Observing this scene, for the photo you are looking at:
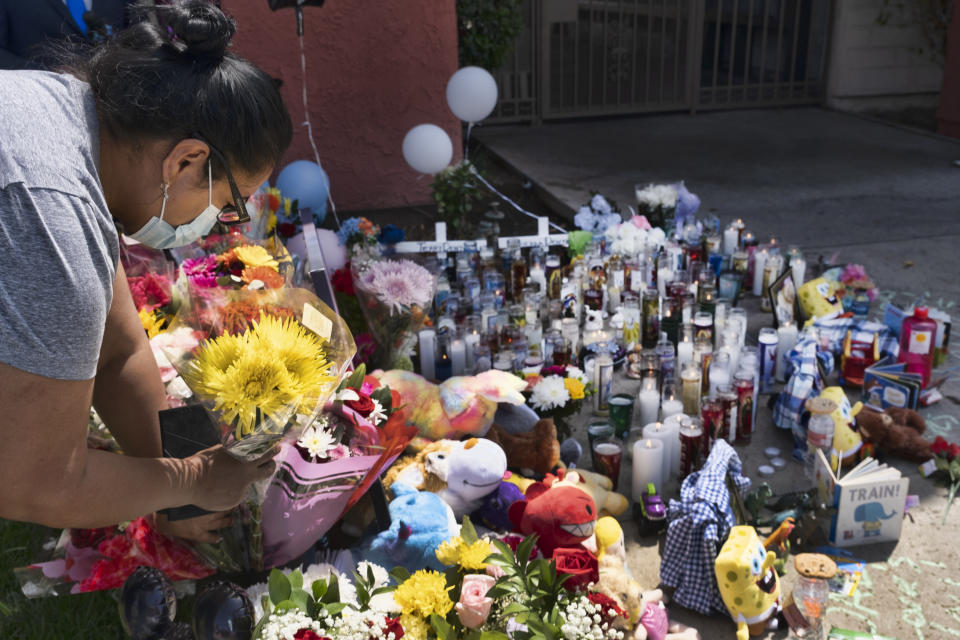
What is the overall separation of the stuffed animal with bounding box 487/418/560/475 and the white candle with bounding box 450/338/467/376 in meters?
0.67

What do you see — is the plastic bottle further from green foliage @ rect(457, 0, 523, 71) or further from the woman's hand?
green foliage @ rect(457, 0, 523, 71)

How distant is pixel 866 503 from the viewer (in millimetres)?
2508

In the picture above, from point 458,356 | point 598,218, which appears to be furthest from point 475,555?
point 598,218

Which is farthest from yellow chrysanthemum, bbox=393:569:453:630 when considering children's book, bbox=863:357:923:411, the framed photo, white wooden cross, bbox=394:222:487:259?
white wooden cross, bbox=394:222:487:259

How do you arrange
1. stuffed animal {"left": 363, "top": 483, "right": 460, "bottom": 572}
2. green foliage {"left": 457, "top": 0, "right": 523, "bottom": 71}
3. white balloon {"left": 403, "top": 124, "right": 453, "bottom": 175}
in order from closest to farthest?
stuffed animal {"left": 363, "top": 483, "right": 460, "bottom": 572} → white balloon {"left": 403, "top": 124, "right": 453, "bottom": 175} → green foliage {"left": 457, "top": 0, "right": 523, "bottom": 71}

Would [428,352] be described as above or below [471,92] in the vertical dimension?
below

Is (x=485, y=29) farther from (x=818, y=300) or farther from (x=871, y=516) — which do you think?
(x=871, y=516)

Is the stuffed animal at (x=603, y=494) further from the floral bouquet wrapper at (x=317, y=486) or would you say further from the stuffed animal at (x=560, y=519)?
the floral bouquet wrapper at (x=317, y=486)

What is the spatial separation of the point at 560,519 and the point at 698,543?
46 cm

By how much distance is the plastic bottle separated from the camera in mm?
3330

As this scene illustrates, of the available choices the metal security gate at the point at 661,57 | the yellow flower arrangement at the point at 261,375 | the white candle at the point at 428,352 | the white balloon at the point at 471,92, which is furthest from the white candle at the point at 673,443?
the metal security gate at the point at 661,57

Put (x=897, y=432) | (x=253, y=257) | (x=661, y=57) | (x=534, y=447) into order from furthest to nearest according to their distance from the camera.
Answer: (x=661, y=57), (x=897, y=432), (x=534, y=447), (x=253, y=257)

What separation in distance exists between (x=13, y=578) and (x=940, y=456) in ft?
9.70

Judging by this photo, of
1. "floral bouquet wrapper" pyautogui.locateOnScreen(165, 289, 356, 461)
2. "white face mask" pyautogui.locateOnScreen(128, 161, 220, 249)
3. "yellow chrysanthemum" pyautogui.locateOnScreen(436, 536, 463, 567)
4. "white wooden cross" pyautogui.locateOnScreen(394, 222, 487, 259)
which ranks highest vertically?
"white face mask" pyautogui.locateOnScreen(128, 161, 220, 249)
